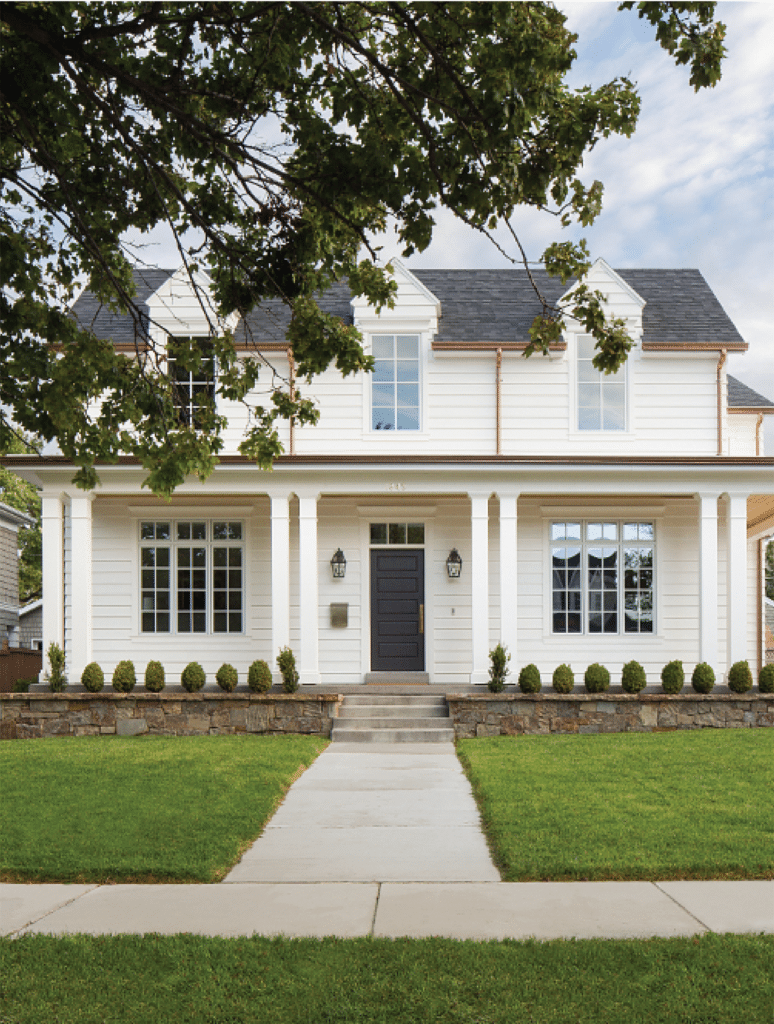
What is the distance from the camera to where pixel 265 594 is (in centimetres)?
1542

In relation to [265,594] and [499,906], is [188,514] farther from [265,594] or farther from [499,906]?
[499,906]

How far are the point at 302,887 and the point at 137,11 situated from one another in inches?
227

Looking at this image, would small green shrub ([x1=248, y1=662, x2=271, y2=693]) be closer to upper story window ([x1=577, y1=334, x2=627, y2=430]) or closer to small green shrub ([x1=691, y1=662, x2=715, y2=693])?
small green shrub ([x1=691, y1=662, x2=715, y2=693])

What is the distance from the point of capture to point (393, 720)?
13.0m

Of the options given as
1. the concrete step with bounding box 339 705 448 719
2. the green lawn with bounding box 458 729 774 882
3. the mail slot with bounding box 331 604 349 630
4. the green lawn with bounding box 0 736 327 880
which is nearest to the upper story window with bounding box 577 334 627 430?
the mail slot with bounding box 331 604 349 630

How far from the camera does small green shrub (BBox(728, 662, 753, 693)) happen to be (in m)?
13.4

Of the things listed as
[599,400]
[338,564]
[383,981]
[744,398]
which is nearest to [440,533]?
[338,564]

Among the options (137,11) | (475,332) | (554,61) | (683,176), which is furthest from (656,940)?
(475,332)

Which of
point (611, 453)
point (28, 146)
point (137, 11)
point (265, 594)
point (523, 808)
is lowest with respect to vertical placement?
point (523, 808)

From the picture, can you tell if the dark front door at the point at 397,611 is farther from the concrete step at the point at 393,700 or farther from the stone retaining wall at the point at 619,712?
the stone retaining wall at the point at 619,712

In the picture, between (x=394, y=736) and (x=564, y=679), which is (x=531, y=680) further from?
(x=394, y=736)

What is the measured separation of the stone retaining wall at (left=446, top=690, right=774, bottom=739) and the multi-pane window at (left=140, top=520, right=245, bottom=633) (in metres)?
4.64

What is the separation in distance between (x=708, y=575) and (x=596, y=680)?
8.74ft

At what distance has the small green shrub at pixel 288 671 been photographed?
13.5 metres
